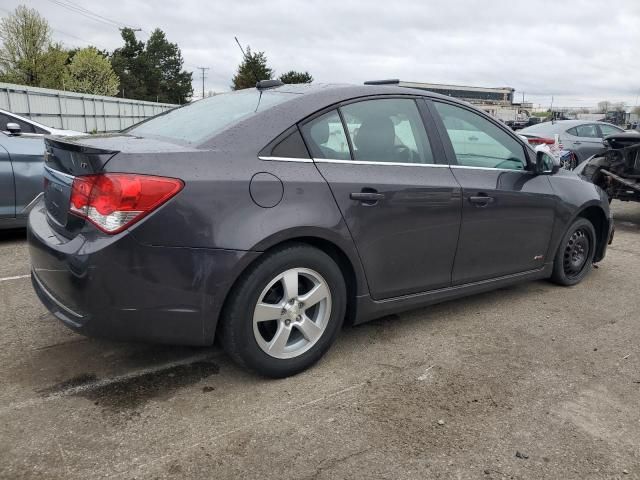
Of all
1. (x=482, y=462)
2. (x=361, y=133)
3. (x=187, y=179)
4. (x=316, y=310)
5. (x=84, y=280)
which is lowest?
(x=482, y=462)

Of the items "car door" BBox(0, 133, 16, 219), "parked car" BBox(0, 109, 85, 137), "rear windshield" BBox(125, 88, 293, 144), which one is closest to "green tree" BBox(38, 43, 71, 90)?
"parked car" BBox(0, 109, 85, 137)

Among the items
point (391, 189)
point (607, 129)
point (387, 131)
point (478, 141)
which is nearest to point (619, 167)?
point (478, 141)

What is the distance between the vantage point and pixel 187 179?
8.25 feet

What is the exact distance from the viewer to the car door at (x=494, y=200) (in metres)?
3.59

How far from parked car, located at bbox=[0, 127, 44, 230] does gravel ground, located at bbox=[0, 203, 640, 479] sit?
6.89 ft

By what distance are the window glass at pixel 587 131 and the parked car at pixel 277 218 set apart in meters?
10.2

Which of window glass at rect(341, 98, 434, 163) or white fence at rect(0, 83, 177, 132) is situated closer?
window glass at rect(341, 98, 434, 163)

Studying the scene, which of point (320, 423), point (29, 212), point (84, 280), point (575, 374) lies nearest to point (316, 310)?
point (320, 423)

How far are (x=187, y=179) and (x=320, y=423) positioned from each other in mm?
1287

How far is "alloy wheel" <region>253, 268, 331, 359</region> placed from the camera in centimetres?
278

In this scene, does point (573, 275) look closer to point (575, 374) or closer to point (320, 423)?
point (575, 374)

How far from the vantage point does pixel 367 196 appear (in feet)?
10.1

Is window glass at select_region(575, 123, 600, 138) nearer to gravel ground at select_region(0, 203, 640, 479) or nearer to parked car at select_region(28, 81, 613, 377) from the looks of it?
parked car at select_region(28, 81, 613, 377)

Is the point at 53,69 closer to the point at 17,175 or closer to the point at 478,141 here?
the point at 17,175
